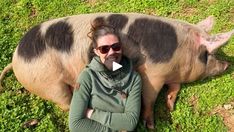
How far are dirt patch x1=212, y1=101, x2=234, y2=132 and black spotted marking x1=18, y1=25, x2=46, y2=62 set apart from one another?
84.1 inches

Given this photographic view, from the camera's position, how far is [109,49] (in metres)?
4.40

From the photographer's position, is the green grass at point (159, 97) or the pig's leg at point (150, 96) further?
the green grass at point (159, 97)

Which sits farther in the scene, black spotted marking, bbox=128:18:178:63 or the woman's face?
black spotted marking, bbox=128:18:178:63

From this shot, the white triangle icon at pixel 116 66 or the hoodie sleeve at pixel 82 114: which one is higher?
the white triangle icon at pixel 116 66

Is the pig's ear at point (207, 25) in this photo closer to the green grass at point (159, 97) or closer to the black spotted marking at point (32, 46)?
the green grass at point (159, 97)

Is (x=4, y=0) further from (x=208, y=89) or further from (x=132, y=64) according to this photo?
(x=208, y=89)

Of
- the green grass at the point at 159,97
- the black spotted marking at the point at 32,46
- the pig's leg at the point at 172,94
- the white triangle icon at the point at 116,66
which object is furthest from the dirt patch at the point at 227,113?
the black spotted marking at the point at 32,46

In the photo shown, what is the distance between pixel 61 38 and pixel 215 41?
1694mm

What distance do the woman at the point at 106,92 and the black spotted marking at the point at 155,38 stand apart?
0.27 metres

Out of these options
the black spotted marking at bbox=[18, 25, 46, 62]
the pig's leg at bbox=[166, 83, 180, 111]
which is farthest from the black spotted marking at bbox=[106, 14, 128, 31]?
the pig's leg at bbox=[166, 83, 180, 111]

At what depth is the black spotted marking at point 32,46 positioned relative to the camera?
4.86 m

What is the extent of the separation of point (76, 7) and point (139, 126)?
90.0 inches

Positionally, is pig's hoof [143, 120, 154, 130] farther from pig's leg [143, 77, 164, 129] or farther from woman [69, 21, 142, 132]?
woman [69, 21, 142, 132]

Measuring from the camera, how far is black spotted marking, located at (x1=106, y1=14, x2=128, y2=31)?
475 cm
